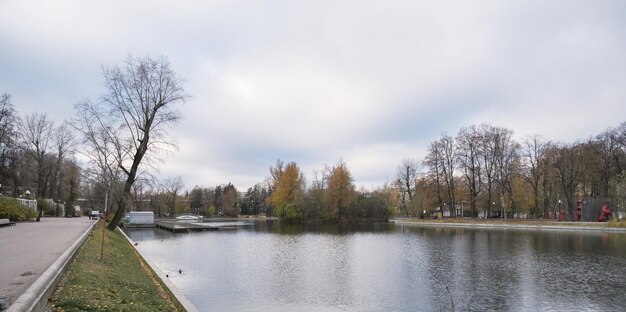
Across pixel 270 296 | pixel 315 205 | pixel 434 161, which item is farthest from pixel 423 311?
pixel 315 205

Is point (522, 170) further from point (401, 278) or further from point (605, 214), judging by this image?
point (401, 278)

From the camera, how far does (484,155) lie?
69.9m

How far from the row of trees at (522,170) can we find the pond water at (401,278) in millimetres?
36787

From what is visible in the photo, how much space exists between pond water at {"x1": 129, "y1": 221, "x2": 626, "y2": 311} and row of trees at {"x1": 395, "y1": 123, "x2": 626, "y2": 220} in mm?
36787

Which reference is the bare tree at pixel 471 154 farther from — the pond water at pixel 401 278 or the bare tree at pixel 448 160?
the pond water at pixel 401 278

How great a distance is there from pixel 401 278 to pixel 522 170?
6141cm

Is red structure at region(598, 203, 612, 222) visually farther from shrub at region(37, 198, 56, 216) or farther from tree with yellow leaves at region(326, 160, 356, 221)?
shrub at region(37, 198, 56, 216)

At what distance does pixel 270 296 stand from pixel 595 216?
198ft

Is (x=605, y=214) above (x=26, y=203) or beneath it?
beneath

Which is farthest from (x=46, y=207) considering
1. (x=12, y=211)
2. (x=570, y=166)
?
(x=570, y=166)

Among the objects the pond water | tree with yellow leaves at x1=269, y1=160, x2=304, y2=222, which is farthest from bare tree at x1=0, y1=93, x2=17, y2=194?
tree with yellow leaves at x1=269, y1=160, x2=304, y2=222

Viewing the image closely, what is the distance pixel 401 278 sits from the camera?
784 inches

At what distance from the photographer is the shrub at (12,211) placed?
32188 millimetres

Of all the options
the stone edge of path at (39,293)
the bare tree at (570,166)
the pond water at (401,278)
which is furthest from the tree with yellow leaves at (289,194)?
the stone edge of path at (39,293)
